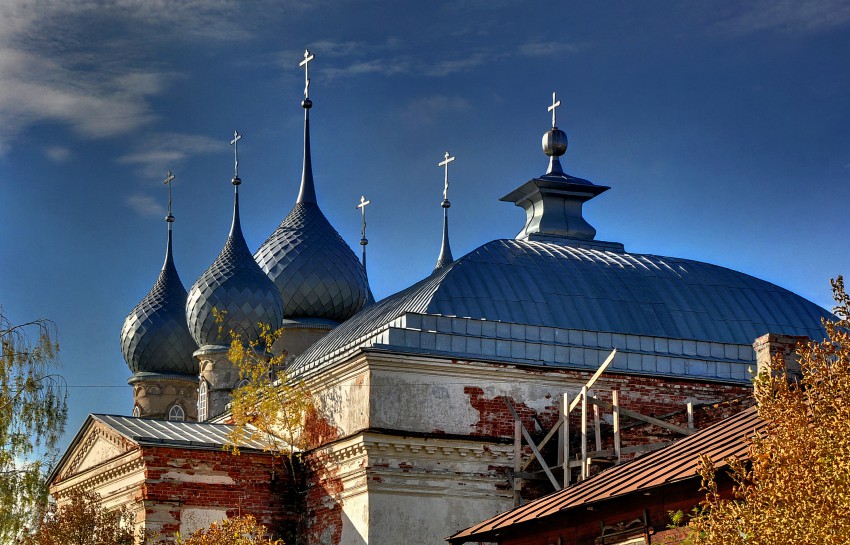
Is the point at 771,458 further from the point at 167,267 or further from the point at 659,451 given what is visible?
the point at 167,267

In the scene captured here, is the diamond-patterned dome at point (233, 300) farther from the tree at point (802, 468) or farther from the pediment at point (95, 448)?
the tree at point (802, 468)

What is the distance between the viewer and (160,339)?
36812mm

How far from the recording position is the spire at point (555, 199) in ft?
101

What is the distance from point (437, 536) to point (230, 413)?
20.9ft

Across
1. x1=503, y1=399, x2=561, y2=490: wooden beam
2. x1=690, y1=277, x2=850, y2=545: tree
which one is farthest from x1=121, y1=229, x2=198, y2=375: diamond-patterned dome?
x1=690, y1=277, x2=850, y2=545: tree

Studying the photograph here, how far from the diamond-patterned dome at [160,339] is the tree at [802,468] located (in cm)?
2723

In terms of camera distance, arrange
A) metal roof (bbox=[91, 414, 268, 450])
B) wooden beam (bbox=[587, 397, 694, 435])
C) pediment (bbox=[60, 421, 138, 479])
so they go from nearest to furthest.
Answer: wooden beam (bbox=[587, 397, 694, 435])
metal roof (bbox=[91, 414, 268, 450])
pediment (bbox=[60, 421, 138, 479])

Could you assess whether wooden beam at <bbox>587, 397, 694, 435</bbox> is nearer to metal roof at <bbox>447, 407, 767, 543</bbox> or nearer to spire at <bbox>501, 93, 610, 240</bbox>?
metal roof at <bbox>447, 407, 767, 543</bbox>

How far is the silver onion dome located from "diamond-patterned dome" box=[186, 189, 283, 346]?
1.91 metres

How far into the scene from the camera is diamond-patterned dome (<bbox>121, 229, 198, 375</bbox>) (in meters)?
36.8

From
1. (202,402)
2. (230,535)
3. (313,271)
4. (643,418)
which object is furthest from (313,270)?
(230,535)

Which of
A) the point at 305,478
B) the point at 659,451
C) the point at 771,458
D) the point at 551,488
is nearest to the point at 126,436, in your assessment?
the point at 305,478

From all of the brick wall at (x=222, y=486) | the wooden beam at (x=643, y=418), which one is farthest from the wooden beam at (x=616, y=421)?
the brick wall at (x=222, y=486)

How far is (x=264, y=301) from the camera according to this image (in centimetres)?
3166
